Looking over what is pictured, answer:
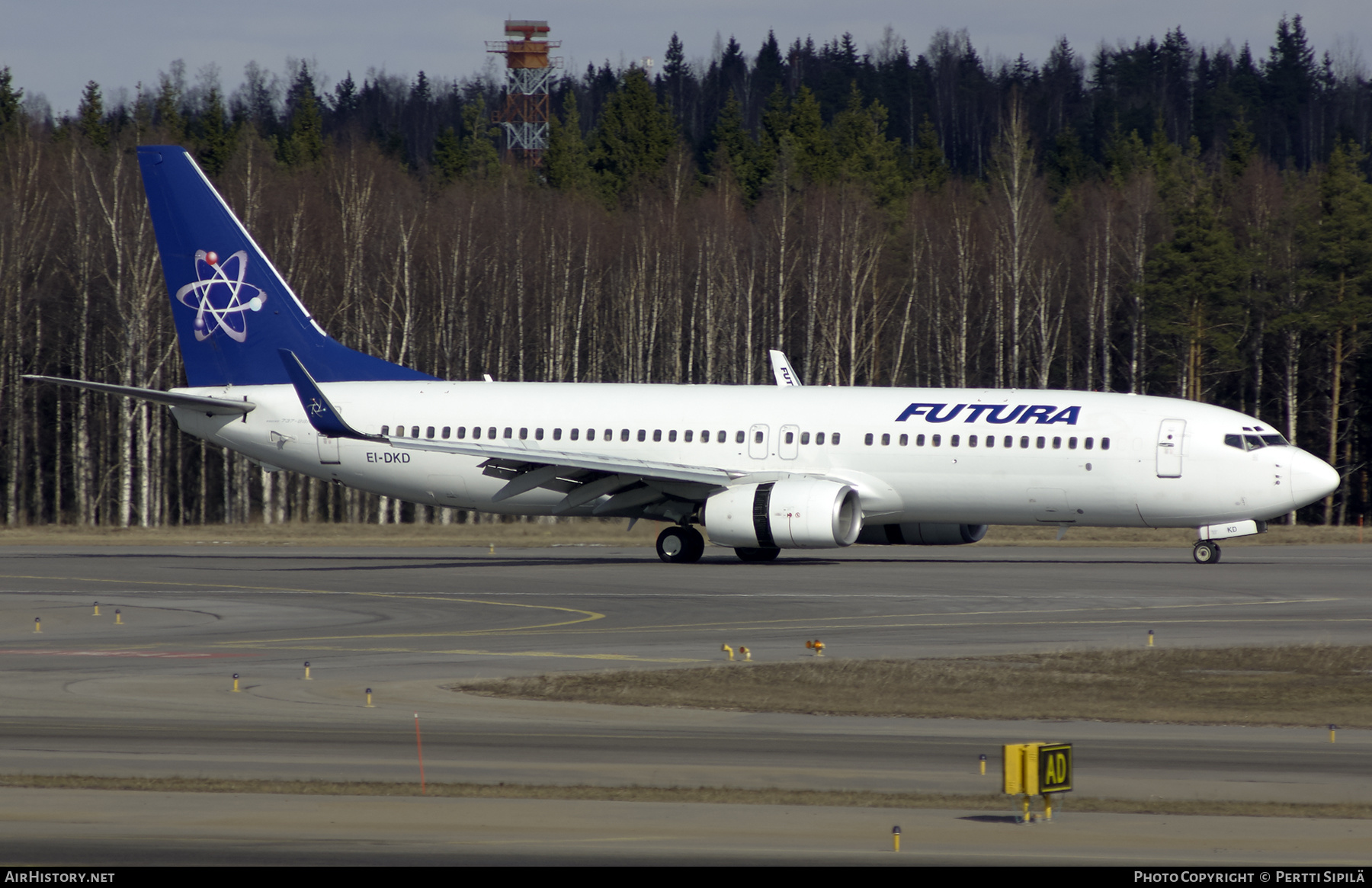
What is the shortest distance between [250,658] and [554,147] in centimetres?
8155

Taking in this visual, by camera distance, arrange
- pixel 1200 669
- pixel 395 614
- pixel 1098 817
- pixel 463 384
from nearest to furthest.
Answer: pixel 1098 817, pixel 1200 669, pixel 395 614, pixel 463 384

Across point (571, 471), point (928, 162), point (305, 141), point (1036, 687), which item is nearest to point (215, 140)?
point (305, 141)

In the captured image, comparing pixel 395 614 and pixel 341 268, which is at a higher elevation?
pixel 341 268

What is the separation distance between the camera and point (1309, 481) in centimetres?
3331

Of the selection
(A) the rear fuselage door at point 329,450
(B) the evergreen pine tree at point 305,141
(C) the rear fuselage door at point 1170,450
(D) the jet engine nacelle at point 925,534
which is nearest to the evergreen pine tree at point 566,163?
(B) the evergreen pine tree at point 305,141

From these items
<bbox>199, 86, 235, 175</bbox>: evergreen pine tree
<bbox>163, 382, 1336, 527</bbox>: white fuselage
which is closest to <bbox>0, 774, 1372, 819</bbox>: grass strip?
<bbox>163, 382, 1336, 527</bbox>: white fuselage

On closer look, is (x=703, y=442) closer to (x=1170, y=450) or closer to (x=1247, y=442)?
(x=1170, y=450)

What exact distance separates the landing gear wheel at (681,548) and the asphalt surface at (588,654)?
704mm

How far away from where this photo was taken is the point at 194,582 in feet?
105

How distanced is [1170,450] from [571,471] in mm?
13328

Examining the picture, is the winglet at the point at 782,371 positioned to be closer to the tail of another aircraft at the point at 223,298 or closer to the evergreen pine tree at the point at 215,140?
the tail of another aircraft at the point at 223,298

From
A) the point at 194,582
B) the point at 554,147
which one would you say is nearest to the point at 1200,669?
the point at 194,582
